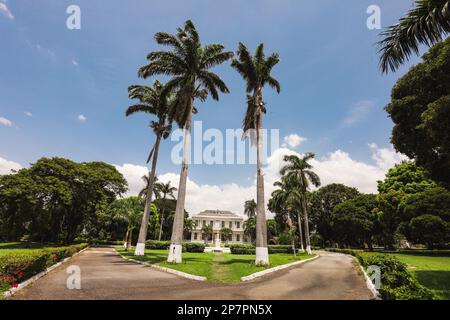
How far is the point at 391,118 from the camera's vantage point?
1511cm

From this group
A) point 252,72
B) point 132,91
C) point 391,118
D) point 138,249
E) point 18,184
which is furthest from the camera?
point 18,184

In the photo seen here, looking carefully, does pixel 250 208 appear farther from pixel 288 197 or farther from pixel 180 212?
pixel 180 212

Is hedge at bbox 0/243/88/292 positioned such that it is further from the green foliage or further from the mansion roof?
the mansion roof

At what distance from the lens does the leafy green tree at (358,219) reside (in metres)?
45.9

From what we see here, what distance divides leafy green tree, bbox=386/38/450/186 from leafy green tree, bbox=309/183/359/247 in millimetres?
50647

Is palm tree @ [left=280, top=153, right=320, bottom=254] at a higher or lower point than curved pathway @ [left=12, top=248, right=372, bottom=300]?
higher

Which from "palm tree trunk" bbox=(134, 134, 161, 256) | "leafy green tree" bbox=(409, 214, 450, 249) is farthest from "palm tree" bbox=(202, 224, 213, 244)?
"leafy green tree" bbox=(409, 214, 450, 249)

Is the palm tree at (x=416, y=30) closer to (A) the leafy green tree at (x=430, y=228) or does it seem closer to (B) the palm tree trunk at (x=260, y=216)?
(B) the palm tree trunk at (x=260, y=216)

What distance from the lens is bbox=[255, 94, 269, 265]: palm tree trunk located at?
16.5 m

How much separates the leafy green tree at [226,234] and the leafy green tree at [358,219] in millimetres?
32308
